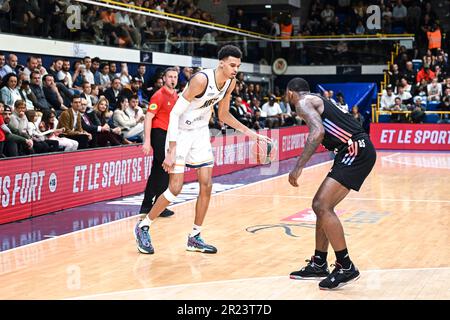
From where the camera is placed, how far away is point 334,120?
7.07 meters

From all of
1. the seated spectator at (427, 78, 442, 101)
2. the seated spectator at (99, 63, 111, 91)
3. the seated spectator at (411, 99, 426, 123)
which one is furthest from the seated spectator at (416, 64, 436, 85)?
the seated spectator at (99, 63, 111, 91)

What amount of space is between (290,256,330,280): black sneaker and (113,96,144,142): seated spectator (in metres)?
8.28

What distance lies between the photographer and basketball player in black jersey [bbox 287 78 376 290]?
275 inches

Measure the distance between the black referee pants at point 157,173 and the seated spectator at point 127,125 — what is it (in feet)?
13.6

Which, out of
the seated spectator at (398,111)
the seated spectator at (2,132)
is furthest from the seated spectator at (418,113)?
the seated spectator at (2,132)

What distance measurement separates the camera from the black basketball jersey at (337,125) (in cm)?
706

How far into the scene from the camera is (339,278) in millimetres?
7012

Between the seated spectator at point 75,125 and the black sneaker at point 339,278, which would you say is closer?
the black sneaker at point 339,278

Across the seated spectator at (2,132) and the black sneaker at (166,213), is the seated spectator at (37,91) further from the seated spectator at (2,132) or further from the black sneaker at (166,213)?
the black sneaker at (166,213)

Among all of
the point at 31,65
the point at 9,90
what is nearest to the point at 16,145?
the point at 9,90

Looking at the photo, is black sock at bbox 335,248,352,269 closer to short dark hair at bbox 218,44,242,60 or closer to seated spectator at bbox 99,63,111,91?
short dark hair at bbox 218,44,242,60
